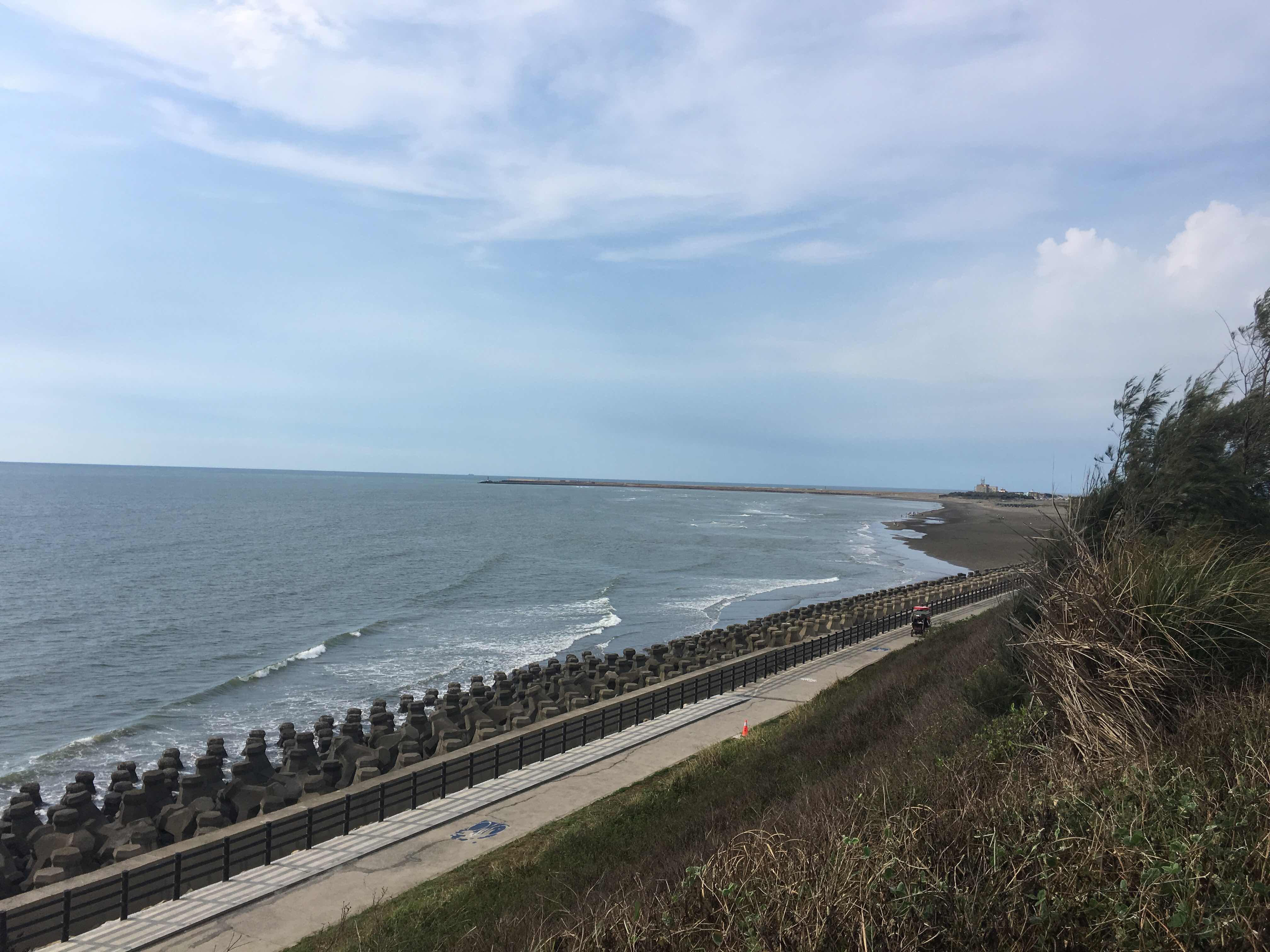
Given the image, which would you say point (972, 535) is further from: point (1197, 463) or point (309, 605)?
point (1197, 463)

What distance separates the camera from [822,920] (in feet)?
16.0

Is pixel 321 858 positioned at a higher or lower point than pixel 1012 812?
lower

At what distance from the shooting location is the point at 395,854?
1180 cm

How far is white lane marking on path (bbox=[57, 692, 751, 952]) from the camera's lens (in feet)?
32.2

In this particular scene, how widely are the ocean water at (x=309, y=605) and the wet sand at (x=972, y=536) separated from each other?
13.4 ft

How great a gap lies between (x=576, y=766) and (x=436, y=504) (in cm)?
16209

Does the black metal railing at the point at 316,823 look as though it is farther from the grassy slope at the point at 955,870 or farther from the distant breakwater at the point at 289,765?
the grassy slope at the point at 955,870

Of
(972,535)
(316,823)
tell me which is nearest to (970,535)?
(972,535)

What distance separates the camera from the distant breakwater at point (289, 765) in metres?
14.2

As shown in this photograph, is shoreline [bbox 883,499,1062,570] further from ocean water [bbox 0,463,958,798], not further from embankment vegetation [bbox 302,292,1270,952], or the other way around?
embankment vegetation [bbox 302,292,1270,952]

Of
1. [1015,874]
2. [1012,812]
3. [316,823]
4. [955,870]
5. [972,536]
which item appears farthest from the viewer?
[972,536]

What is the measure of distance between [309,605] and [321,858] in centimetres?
4033

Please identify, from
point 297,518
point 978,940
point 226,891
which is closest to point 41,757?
point 226,891

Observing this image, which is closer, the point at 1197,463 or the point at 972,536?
the point at 1197,463
